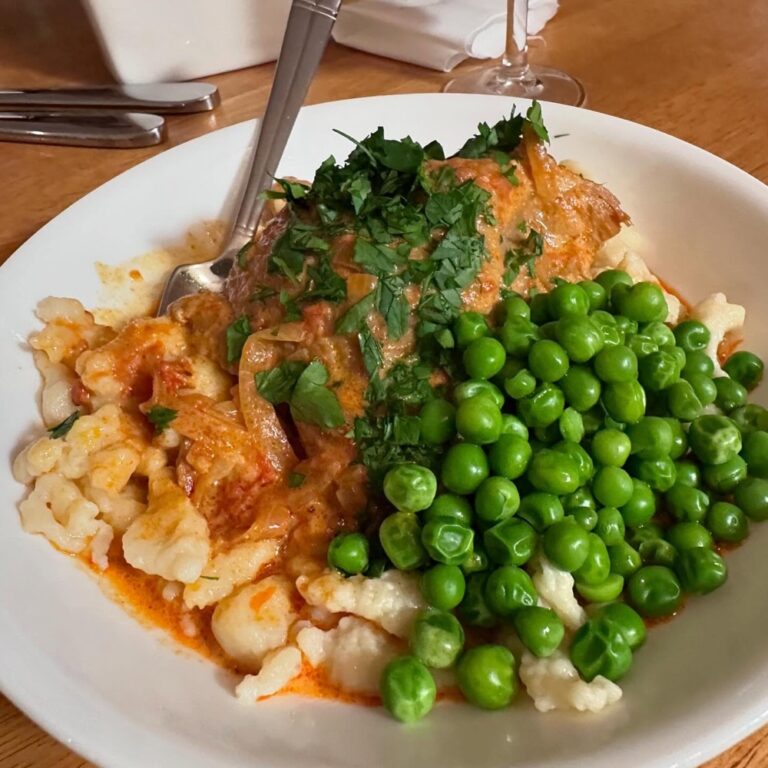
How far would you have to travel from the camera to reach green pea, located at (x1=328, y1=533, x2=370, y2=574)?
2.27 meters

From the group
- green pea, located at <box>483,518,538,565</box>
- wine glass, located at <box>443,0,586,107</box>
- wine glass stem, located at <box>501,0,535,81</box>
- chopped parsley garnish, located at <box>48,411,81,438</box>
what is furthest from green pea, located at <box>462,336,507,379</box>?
wine glass stem, located at <box>501,0,535,81</box>

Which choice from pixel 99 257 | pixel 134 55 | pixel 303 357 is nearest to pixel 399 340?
pixel 303 357

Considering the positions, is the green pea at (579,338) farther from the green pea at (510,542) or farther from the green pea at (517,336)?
the green pea at (510,542)

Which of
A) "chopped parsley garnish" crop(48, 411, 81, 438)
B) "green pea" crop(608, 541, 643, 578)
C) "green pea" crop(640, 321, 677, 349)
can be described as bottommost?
"chopped parsley garnish" crop(48, 411, 81, 438)

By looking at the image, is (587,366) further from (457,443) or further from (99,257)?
(99,257)

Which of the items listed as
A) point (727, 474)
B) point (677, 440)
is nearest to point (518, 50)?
point (677, 440)

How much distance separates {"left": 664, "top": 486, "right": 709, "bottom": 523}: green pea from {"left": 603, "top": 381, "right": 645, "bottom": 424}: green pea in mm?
248

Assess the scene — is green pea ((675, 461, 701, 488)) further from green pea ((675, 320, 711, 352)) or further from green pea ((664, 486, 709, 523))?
green pea ((675, 320, 711, 352))

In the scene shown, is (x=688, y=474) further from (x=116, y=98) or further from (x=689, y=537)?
(x=116, y=98)

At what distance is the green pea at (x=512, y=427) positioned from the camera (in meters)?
2.37

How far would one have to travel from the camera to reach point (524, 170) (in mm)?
2779

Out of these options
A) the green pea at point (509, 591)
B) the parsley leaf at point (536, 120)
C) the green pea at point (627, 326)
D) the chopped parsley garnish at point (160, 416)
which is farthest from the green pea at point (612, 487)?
the chopped parsley garnish at point (160, 416)

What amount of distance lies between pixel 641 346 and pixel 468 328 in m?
0.57

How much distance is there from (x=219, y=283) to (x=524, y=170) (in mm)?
1263
